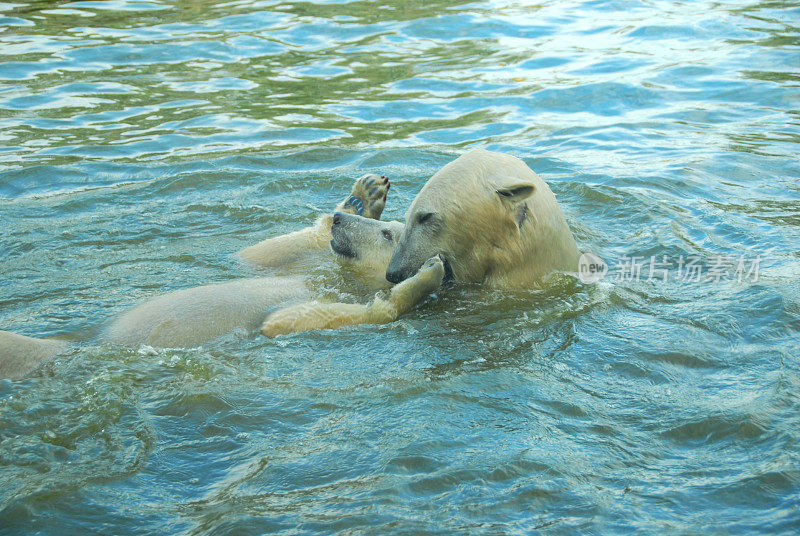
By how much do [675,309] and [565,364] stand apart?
1158mm

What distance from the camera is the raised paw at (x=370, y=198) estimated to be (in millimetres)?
6289

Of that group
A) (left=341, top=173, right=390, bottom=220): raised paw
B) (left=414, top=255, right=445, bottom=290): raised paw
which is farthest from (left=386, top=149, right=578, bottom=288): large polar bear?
(left=341, top=173, right=390, bottom=220): raised paw

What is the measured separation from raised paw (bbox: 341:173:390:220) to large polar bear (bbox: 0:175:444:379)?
2.16 ft

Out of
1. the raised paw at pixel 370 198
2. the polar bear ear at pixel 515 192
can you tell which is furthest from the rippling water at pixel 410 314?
the raised paw at pixel 370 198

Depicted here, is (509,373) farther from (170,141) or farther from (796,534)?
(170,141)

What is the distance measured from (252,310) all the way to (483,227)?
148 cm

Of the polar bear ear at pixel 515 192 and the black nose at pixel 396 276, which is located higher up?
the polar bear ear at pixel 515 192

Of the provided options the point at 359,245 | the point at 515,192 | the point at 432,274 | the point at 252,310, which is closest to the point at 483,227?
the point at 515,192

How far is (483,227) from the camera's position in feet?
16.1

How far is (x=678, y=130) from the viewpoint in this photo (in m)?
9.34

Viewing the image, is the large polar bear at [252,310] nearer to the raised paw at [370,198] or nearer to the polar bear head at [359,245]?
the polar bear head at [359,245]

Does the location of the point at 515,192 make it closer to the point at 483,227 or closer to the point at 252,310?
the point at 483,227

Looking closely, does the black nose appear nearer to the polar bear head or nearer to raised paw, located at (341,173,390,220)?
the polar bear head

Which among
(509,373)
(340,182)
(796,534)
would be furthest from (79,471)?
(340,182)
